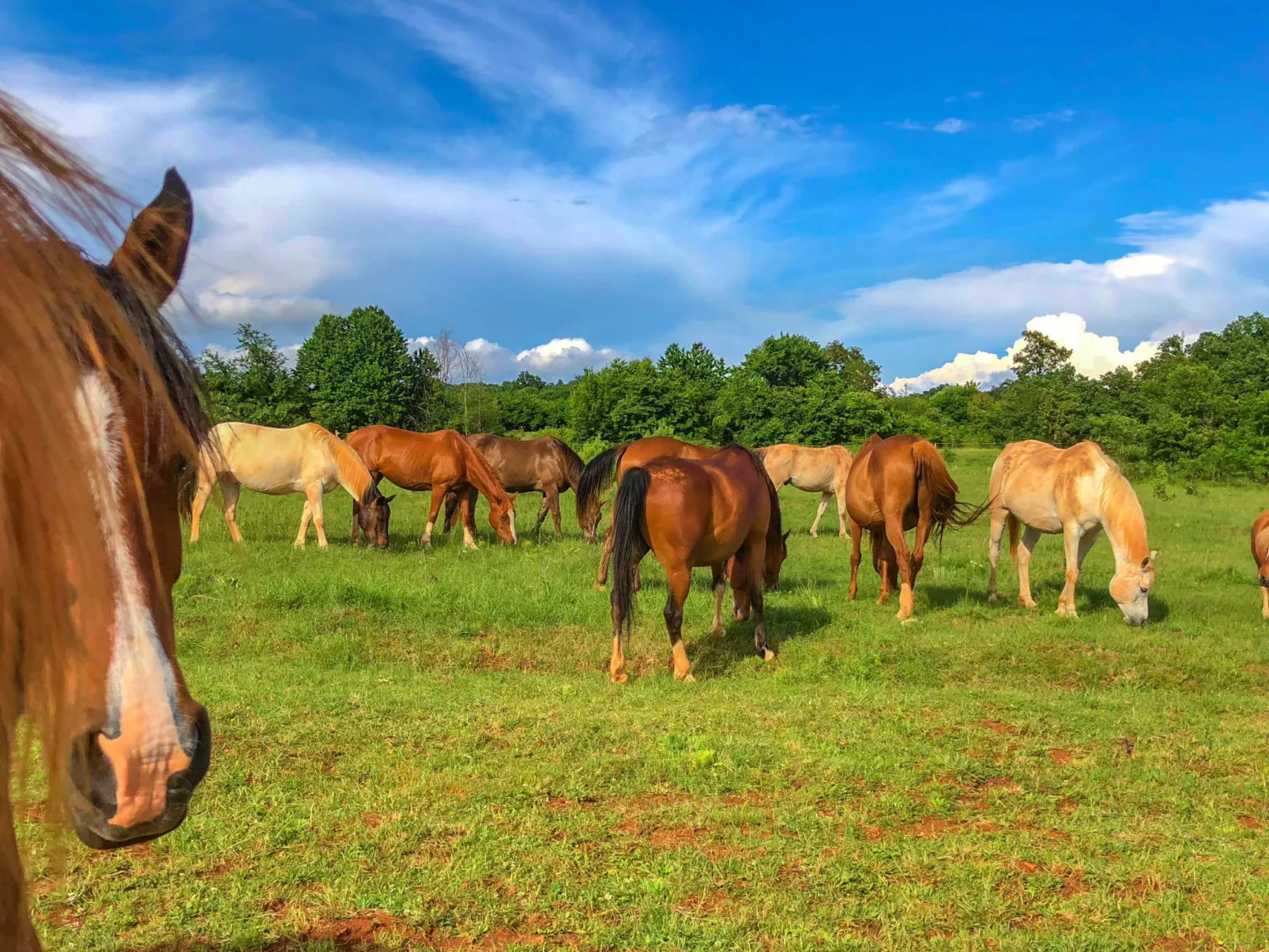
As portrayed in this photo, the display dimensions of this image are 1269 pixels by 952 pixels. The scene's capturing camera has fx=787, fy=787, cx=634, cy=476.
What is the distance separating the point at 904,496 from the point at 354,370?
36971 millimetres

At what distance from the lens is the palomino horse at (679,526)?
21.1 feet

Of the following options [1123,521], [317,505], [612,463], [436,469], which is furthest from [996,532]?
[317,505]

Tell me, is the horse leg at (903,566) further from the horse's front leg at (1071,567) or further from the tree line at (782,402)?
the tree line at (782,402)

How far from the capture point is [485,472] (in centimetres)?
1309

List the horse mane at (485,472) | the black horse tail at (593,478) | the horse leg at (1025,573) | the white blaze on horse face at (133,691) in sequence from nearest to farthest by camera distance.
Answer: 1. the white blaze on horse face at (133,691)
2. the horse leg at (1025,573)
3. the black horse tail at (593,478)
4. the horse mane at (485,472)

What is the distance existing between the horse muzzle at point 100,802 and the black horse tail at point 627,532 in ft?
17.6

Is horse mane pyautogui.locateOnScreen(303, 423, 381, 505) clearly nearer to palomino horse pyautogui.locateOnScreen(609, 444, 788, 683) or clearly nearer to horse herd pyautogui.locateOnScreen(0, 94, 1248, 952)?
palomino horse pyautogui.locateOnScreen(609, 444, 788, 683)

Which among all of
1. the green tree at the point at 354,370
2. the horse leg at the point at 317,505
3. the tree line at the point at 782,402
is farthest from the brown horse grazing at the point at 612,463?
the green tree at the point at 354,370

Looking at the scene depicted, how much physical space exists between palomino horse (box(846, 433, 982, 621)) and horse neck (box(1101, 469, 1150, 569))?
4.92 feet

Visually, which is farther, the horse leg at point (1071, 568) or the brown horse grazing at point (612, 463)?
the brown horse grazing at point (612, 463)

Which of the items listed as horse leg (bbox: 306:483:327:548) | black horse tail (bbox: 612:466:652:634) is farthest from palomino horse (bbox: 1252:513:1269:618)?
horse leg (bbox: 306:483:327:548)

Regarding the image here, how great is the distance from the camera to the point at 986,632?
7.88 m

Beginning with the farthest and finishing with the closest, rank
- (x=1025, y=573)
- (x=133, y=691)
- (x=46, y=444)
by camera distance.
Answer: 1. (x=1025, y=573)
2. (x=133, y=691)
3. (x=46, y=444)

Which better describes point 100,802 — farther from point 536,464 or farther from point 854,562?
point 536,464
